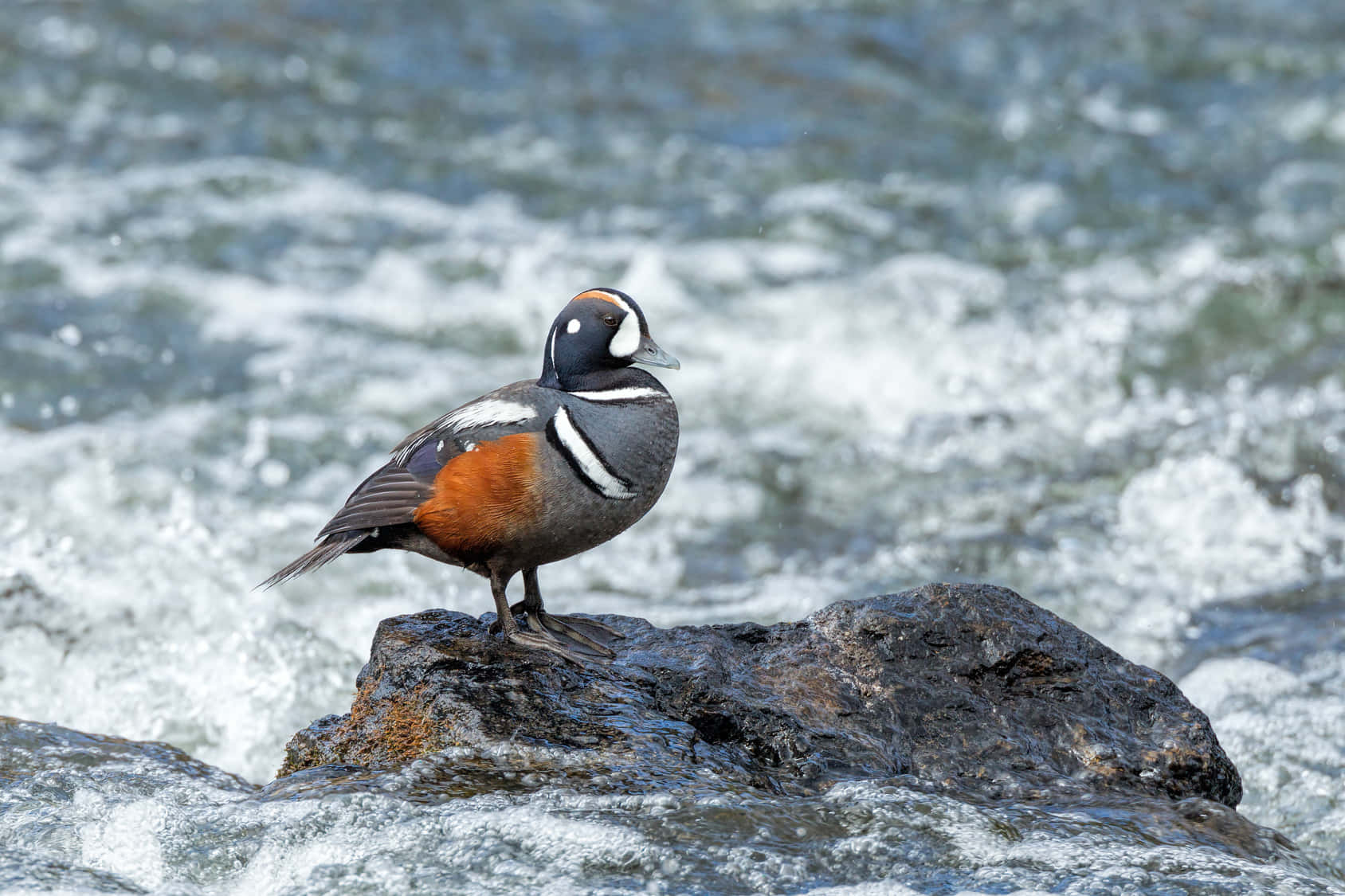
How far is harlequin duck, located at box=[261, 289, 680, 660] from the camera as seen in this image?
4.04 metres

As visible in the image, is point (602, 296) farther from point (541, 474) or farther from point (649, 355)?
point (541, 474)

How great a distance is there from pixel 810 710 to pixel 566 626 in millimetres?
789

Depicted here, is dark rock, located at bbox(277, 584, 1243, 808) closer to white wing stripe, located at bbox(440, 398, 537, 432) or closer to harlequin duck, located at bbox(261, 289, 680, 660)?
harlequin duck, located at bbox(261, 289, 680, 660)

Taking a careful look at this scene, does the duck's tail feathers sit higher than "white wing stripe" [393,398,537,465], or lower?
lower

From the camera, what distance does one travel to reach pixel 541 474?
401cm

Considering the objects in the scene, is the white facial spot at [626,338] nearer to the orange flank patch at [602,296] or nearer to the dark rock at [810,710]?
the orange flank patch at [602,296]

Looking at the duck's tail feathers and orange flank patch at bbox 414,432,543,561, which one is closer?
orange flank patch at bbox 414,432,543,561

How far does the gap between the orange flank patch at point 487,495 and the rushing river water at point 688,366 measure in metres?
0.70

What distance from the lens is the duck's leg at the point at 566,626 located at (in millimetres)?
4273

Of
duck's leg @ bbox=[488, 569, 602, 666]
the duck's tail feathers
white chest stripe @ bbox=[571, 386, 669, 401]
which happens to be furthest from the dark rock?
white chest stripe @ bbox=[571, 386, 669, 401]

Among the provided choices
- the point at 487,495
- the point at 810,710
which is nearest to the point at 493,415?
the point at 487,495

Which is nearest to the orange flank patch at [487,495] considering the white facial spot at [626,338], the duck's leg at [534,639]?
the duck's leg at [534,639]

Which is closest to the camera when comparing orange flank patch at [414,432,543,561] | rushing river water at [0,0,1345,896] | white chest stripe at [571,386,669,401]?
rushing river water at [0,0,1345,896]

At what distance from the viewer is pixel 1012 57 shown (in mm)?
12992
